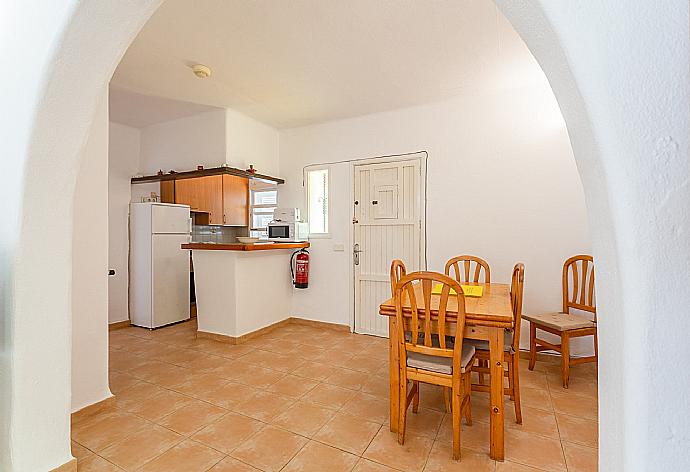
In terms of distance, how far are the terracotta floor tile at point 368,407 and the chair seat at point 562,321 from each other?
60.4 inches

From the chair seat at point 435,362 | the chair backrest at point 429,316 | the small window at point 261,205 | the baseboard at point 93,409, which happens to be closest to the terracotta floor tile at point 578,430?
the chair seat at point 435,362

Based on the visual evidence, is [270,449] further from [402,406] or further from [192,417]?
[402,406]

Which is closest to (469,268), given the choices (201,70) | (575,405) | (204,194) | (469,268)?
(469,268)

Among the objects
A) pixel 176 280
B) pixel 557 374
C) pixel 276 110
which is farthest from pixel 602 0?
pixel 176 280

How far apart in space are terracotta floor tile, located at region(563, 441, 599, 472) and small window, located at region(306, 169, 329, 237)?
129 inches

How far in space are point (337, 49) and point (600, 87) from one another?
2518mm

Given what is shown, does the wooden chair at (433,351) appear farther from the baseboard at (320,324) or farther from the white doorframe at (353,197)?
the baseboard at (320,324)

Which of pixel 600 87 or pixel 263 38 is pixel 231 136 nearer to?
pixel 263 38

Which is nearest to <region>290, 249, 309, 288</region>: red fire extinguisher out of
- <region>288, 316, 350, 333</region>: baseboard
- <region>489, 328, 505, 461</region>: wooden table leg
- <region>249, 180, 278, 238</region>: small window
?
<region>288, 316, 350, 333</region>: baseboard

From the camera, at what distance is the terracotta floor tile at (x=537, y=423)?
2.11 metres

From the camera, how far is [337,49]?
2.74m

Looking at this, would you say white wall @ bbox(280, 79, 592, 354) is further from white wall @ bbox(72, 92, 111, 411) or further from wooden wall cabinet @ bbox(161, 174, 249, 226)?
white wall @ bbox(72, 92, 111, 411)

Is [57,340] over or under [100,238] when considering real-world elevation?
under

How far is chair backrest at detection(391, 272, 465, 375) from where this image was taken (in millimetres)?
1818
